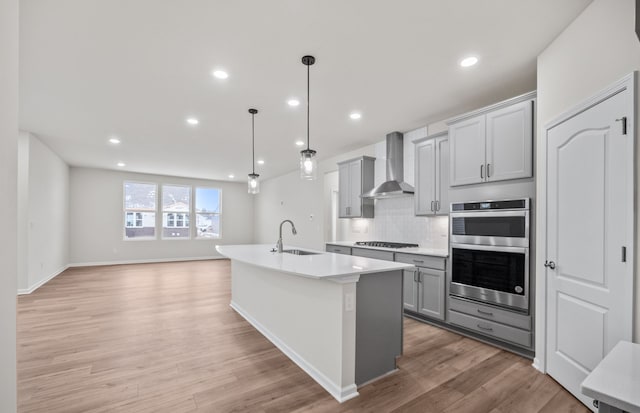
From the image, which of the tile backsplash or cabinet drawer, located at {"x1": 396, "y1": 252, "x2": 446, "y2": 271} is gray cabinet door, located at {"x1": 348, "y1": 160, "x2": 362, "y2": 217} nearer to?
the tile backsplash

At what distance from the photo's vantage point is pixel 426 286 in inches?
145

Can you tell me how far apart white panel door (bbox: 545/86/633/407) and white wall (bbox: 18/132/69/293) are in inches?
281

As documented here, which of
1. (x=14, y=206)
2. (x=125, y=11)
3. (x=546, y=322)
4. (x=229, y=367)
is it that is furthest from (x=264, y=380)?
(x=125, y=11)

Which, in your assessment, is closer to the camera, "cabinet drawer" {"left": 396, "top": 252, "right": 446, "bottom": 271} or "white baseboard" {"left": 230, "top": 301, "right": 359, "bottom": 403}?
"white baseboard" {"left": 230, "top": 301, "right": 359, "bottom": 403}

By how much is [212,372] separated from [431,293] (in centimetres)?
256

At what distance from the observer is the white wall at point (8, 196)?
119cm

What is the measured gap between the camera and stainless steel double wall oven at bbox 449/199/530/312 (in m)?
2.81

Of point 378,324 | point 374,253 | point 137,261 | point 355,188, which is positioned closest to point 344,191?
point 355,188

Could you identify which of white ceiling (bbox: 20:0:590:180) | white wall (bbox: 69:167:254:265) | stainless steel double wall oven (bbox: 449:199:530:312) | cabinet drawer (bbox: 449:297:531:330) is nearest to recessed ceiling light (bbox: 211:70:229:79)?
white ceiling (bbox: 20:0:590:180)

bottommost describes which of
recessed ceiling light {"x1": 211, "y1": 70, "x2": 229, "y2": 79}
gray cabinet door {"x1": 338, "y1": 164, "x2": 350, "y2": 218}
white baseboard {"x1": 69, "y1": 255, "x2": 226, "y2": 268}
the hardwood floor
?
white baseboard {"x1": 69, "y1": 255, "x2": 226, "y2": 268}

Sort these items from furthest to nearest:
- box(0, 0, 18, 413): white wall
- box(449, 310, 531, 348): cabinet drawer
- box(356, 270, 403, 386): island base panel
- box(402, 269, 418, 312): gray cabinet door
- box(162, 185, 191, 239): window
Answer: box(162, 185, 191, 239): window < box(402, 269, 418, 312): gray cabinet door < box(449, 310, 531, 348): cabinet drawer < box(356, 270, 403, 386): island base panel < box(0, 0, 18, 413): white wall

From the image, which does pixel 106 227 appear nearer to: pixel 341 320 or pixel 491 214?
pixel 341 320

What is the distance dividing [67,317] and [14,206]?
3.52 m

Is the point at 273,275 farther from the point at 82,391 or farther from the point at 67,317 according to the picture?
the point at 67,317
